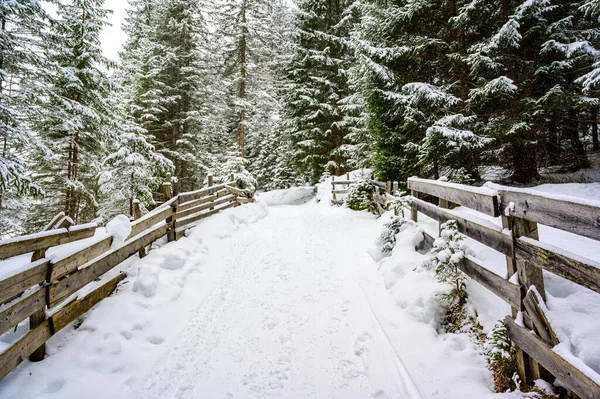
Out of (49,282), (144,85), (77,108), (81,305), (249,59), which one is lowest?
(81,305)

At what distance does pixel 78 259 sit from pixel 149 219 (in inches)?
90.1

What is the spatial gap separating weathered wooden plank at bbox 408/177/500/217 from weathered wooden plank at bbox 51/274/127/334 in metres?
5.38

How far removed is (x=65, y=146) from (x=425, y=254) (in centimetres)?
1506

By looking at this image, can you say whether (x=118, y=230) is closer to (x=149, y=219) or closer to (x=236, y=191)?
(x=149, y=219)

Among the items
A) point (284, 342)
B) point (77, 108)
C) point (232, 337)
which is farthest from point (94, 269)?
point (77, 108)

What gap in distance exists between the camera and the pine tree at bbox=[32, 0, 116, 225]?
11.8 m

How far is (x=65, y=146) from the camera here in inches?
500

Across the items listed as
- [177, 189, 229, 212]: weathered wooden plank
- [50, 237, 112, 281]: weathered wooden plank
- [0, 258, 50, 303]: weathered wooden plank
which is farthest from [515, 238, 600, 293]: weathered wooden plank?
[177, 189, 229, 212]: weathered wooden plank

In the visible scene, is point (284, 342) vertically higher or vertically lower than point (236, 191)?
lower

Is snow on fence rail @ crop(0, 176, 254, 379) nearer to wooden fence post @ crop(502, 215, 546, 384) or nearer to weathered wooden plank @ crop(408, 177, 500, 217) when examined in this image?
wooden fence post @ crop(502, 215, 546, 384)

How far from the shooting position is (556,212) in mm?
2305

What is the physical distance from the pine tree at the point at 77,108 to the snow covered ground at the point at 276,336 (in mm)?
9519

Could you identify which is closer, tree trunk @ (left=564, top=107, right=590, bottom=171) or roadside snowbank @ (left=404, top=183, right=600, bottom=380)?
roadside snowbank @ (left=404, top=183, right=600, bottom=380)

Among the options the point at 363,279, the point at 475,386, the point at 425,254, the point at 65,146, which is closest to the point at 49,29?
the point at 65,146
